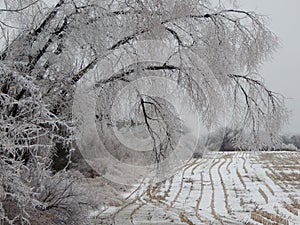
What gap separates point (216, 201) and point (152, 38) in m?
10.3

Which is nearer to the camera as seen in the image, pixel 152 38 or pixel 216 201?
pixel 152 38

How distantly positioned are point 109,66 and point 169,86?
4.03ft

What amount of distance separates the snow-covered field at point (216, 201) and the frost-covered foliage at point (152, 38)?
6.11 feet

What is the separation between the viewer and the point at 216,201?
1627cm

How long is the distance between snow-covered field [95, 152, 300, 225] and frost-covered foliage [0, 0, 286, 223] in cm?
186

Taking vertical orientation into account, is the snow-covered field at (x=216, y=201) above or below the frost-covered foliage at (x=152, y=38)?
below

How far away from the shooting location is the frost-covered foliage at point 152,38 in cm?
739

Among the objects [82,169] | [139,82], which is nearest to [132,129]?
[139,82]

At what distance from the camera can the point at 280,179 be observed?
23.5 metres

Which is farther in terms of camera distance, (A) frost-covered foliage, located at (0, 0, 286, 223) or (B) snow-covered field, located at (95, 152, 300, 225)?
(B) snow-covered field, located at (95, 152, 300, 225)

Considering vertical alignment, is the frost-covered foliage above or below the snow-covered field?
above

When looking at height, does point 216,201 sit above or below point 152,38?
below

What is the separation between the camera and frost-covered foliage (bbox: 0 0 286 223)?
7387 mm

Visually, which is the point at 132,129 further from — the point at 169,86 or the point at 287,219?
the point at 287,219
